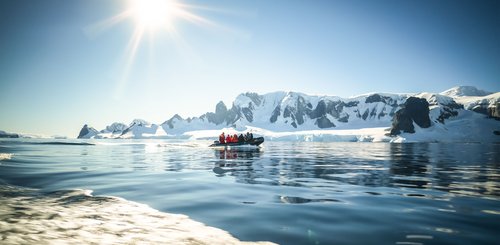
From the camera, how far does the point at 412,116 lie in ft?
624

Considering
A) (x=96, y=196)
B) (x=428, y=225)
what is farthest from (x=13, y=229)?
(x=428, y=225)

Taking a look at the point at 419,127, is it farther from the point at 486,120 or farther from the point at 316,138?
the point at 316,138

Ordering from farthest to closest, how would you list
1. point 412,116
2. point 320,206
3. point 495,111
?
point 412,116 → point 495,111 → point 320,206

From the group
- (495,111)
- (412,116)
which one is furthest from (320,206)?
(495,111)

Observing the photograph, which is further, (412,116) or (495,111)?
(412,116)

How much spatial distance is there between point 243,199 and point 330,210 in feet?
9.84

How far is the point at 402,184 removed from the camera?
43.1 feet

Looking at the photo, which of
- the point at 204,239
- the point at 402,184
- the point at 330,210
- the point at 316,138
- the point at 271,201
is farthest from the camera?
the point at 316,138

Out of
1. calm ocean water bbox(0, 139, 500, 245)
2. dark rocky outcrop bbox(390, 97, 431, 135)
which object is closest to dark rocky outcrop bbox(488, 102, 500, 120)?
dark rocky outcrop bbox(390, 97, 431, 135)

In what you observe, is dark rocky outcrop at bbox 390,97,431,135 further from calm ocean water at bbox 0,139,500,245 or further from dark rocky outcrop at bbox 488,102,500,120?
calm ocean water at bbox 0,139,500,245

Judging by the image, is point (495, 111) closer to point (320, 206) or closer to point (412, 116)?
point (412, 116)

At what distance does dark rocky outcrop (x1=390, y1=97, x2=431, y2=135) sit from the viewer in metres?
185

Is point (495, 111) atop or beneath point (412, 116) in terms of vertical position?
atop

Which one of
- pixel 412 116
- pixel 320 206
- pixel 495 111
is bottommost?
pixel 320 206
